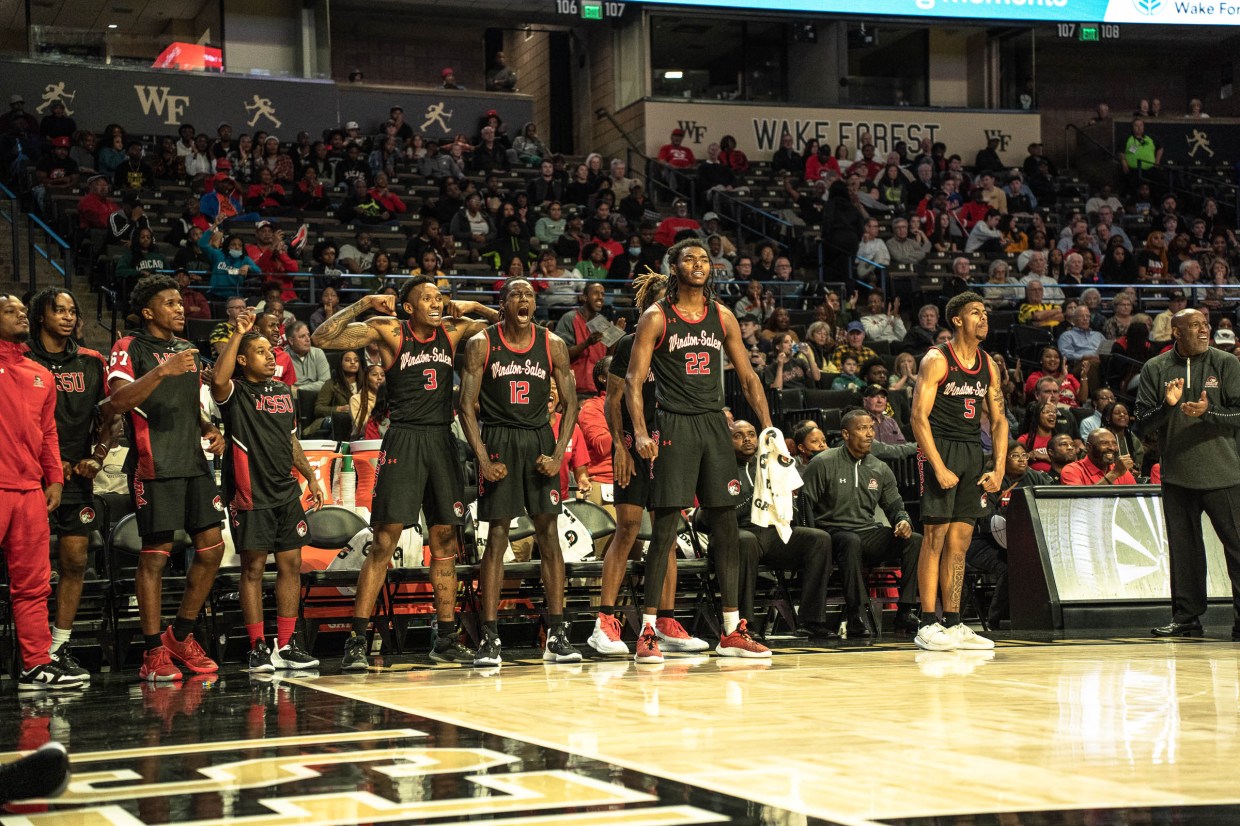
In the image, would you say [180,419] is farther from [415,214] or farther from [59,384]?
[415,214]

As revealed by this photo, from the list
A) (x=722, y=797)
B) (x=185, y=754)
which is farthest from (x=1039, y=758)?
(x=185, y=754)

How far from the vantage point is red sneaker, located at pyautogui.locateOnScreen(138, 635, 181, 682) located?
6.74 metres

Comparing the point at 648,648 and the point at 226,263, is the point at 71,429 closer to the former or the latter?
the point at 648,648

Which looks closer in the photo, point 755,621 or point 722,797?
point 722,797

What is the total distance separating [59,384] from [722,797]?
4.86 metres

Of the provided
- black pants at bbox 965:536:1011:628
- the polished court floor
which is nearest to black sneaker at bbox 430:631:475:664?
the polished court floor

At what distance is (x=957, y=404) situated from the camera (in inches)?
309

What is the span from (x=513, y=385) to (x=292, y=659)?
170cm

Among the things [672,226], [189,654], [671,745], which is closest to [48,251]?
→ [672,226]

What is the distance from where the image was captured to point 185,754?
4.14 m

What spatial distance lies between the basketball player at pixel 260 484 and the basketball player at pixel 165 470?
0.40 ft

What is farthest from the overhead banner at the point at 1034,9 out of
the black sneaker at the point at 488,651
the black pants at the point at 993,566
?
the black sneaker at the point at 488,651

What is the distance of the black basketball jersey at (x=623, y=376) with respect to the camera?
298 inches

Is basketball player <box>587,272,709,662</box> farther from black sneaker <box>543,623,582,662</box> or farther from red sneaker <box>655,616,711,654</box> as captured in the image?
black sneaker <box>543,623,582,662</box>
